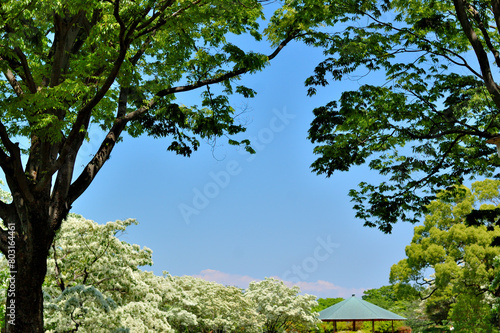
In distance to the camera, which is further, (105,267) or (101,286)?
(101,286)

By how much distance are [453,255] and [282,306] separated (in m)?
10.1

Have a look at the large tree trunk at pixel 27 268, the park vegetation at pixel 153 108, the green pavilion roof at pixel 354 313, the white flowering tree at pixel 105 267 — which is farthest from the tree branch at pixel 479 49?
the green pavilion roof at pixel 354 313

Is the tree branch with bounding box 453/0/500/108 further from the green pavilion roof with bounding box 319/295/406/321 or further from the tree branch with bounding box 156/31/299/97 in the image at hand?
the green pavilion roof with bounding box 319/295/406/321

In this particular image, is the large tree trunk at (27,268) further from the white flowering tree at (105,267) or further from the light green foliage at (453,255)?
the light green foliage at (453,255)

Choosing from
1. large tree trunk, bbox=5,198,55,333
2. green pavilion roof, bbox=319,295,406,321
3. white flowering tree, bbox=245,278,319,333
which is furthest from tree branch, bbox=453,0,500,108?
green pavilion roof, bbox=319,295,406,321

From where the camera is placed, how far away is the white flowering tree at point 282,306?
24344 mm

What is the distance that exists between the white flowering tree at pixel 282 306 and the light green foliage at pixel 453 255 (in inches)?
240

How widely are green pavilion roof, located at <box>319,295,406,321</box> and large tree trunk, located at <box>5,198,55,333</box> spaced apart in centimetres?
2253

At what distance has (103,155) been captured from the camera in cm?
885

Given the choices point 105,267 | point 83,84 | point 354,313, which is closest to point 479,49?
point 83,84

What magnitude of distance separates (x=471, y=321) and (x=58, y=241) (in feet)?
48.0

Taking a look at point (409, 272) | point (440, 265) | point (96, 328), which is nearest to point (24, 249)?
point (96, 328)

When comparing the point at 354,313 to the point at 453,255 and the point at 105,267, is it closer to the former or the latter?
the point at 453,255

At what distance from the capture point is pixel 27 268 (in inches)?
292
